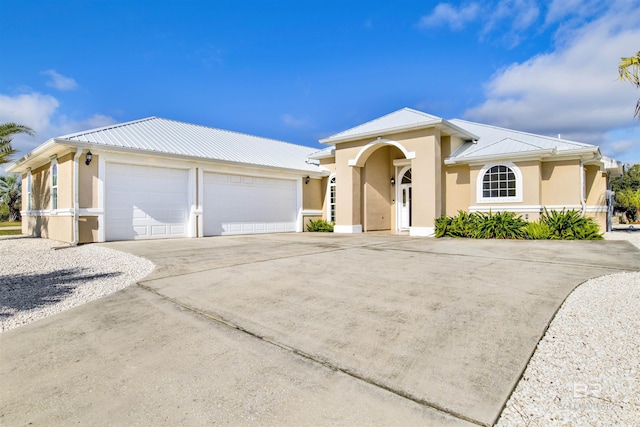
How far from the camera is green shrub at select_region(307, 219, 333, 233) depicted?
1725 centimetres

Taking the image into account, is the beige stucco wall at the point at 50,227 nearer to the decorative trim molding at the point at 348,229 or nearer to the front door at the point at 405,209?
the decorative trim molding at the point at 348,229

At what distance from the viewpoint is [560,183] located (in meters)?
12.9

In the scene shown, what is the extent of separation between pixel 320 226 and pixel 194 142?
293 inches

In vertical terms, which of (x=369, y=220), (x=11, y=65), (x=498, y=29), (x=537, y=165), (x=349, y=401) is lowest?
(x=349, y=401)

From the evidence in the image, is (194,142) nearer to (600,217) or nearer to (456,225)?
(456,225)

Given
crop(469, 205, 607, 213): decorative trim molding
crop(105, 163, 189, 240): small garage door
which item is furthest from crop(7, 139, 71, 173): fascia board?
crop(469, 205, 607, 213): decorative trim molding

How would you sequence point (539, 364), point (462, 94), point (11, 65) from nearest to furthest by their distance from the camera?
point (539, 364)
point (11, 65)
point (462, 94)

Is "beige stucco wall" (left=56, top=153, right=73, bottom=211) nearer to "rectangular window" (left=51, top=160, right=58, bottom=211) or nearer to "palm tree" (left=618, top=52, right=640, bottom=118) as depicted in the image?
"rectangular window" (left=51, top=160, right=58, bottom=211)

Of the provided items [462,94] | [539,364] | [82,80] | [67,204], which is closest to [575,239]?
[462,94]

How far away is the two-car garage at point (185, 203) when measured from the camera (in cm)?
1173

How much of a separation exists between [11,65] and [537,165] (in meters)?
17.5

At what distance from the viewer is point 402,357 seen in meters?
2.98

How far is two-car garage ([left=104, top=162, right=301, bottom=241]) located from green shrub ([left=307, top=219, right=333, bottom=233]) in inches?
57.5

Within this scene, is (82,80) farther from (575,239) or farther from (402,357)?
(575,239)
